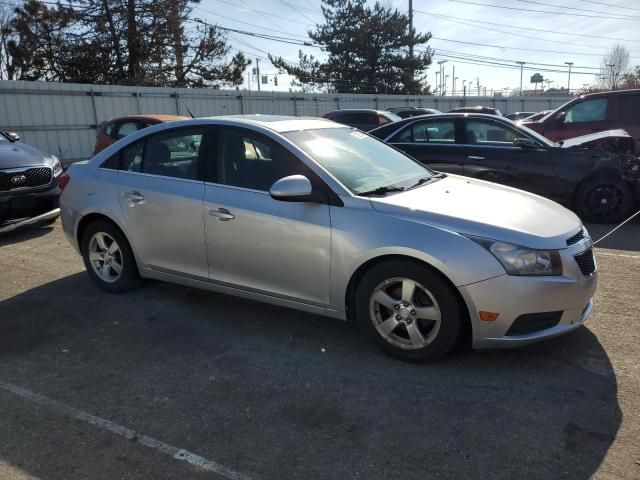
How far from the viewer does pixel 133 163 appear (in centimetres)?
471

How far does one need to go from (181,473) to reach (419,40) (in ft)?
140

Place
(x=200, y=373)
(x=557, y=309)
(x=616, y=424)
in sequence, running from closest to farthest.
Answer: (x=616, y=424)
(x=557, y=309)
(x=200, y=373)

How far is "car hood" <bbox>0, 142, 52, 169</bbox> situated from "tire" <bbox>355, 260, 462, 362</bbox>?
564 cm

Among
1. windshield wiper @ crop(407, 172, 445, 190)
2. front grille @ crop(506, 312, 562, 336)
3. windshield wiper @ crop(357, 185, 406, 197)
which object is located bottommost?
front grille @ crop(506, 312, 562, 336)

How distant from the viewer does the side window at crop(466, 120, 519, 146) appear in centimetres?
761

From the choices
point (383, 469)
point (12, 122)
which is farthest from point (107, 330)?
point (12, 122)

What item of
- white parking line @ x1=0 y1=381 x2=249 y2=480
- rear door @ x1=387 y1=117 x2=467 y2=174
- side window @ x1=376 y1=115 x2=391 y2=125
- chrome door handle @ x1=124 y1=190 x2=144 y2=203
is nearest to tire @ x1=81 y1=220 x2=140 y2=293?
chrome door handle @ x1=124 y1=190 x2=144 y2=203

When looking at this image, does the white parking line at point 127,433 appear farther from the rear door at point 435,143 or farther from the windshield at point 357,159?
the rear door at point 435,143

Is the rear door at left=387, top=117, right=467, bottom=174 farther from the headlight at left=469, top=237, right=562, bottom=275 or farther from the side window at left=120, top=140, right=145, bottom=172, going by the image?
the headlight at left=469, top=237, right=562, bottom=275

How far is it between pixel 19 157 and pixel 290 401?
6043mm

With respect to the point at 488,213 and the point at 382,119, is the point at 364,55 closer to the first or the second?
the point at 382,119

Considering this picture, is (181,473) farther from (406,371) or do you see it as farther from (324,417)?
(406,371)

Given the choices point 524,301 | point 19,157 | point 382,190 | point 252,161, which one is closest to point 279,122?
point 252,161

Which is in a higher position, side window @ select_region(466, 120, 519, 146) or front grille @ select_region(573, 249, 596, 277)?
side window @ select_region(466, 120, 519, 146)
